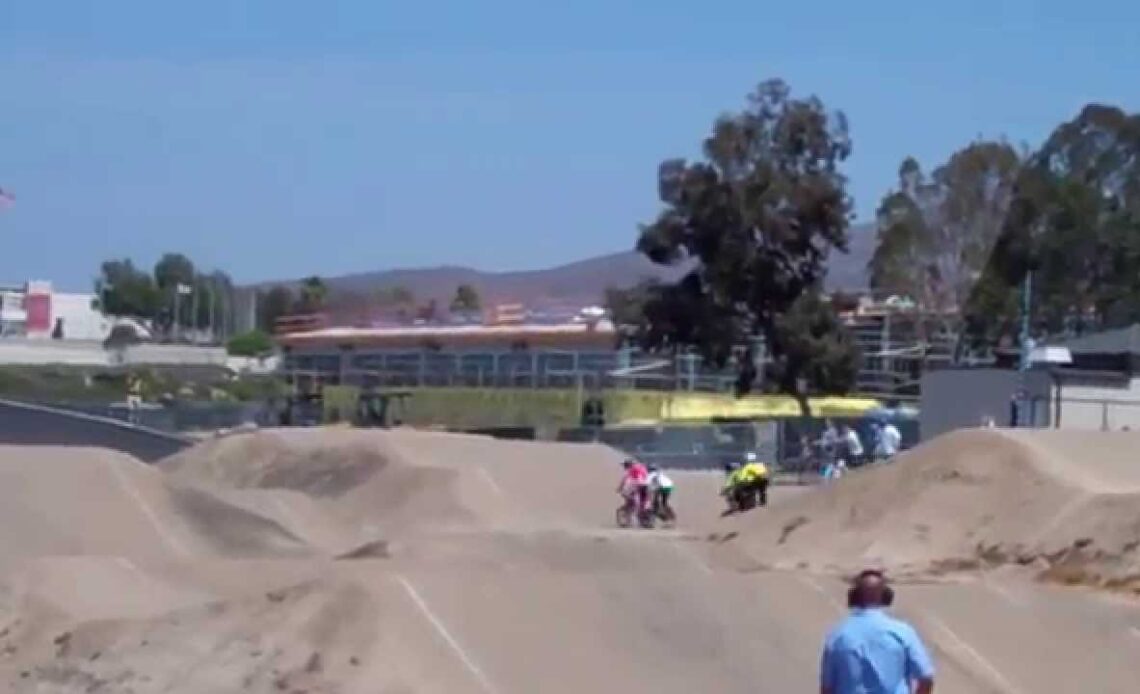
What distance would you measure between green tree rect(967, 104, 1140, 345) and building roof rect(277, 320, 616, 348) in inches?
745

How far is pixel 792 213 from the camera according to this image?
76.4m

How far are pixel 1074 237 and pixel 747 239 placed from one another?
13.7 meters

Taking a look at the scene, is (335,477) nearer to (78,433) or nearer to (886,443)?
(886,443)

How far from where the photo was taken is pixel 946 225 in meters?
93.8

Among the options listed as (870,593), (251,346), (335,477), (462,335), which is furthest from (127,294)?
(870,593)

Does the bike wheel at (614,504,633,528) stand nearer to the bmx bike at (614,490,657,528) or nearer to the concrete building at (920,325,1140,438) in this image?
the bmx bike at (614,490,657,528)

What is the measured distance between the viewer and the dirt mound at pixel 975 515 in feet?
86.4

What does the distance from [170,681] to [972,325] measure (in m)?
73.3

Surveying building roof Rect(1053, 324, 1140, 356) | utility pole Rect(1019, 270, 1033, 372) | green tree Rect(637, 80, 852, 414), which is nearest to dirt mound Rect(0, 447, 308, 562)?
utility pole Rect(1019, 270, 1033, 372)

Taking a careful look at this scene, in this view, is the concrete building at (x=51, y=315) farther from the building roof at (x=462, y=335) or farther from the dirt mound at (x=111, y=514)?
the dirt mound at (x=111, y=514)

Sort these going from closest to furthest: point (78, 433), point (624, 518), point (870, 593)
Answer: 1. point (870, 593)
2. point (624, 518)
3. point (78, 433)

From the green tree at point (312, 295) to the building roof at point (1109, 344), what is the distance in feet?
352

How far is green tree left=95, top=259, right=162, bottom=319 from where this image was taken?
18562 centimetres

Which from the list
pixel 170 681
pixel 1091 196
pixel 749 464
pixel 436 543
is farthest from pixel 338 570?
pixel 1091 196
